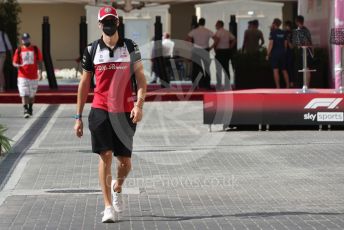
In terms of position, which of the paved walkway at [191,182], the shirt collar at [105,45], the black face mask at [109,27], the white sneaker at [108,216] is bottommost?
the paved walkway at [191,182]

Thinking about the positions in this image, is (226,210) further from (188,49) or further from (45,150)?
(188,49)

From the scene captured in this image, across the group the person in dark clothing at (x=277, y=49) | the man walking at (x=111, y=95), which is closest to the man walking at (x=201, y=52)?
the person in dark clothing at (x=277, y=49)

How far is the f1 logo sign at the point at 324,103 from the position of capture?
786 inches

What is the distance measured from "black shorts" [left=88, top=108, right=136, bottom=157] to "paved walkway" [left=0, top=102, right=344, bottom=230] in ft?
2.29

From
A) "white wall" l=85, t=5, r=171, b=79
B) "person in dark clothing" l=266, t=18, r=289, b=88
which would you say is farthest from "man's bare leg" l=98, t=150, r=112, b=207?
"white wall" l=85, t=5, r=171, b=79

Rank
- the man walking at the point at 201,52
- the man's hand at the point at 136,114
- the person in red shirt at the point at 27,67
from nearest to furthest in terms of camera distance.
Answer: the man's hand at the point at 136,114 → the person in red shirt at the point at 27,67 → the man walking at the point at 201,52

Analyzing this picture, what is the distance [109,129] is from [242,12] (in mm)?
28634

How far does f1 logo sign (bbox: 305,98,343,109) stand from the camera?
1995 cm

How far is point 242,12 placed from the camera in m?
38.9

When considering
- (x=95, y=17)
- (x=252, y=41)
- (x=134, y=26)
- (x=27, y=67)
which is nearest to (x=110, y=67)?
(x=27, y=67)

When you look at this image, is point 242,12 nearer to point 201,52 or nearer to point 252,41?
point 201,52

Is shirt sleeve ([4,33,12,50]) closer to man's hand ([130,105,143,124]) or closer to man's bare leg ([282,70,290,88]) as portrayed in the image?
man's bare leg ([282,70,290,88])

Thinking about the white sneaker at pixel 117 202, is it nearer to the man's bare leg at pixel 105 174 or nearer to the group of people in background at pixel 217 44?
the man's bare leg at pixel 105 174

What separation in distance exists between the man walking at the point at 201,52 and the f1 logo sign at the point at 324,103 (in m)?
9.62
